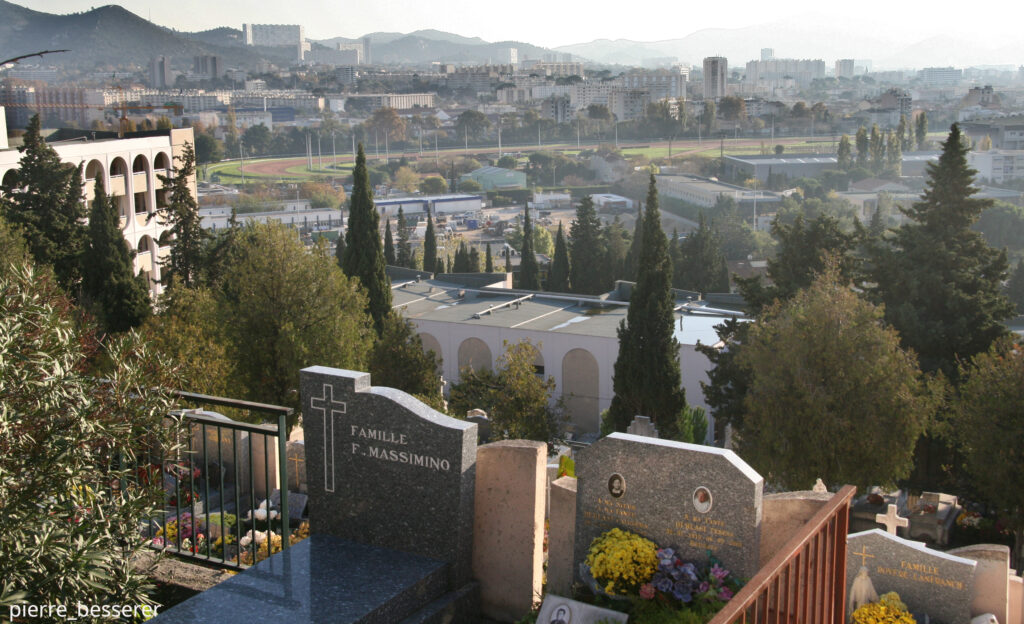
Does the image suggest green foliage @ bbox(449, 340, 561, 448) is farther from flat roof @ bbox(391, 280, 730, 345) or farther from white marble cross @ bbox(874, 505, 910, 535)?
white marble cross @ bbox(874, 505, 910, 535)

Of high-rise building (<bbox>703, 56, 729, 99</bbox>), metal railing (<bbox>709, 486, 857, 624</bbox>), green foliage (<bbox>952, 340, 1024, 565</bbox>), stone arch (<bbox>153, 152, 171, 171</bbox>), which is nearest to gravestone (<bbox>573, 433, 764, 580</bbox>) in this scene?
metal railing (<bbox>709, 486, 857, 624</bbox>)

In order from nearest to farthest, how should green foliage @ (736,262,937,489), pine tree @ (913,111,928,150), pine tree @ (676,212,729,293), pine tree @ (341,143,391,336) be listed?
green foliage @ (736,262,937,489) < pine tree @ (341,143,391,336) < pine tree @ (676,212,729,293) < pine tree @ (913,111,928,150)

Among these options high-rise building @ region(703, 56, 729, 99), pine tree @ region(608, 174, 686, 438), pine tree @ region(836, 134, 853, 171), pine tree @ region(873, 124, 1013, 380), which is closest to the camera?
pine tree @ region(873, 124, 1013, 380)

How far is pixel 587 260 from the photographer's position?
4103 cm

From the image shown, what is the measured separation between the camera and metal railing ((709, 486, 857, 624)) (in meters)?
2.84

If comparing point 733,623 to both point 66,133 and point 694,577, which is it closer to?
point 694,577

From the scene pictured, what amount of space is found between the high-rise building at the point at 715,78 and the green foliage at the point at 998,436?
17356 centimetres

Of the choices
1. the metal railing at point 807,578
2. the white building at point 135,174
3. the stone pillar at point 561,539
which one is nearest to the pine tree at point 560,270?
the white building at point 135,174

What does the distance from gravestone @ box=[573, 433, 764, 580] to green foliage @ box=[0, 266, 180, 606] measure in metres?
2.59

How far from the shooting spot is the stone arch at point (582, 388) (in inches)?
1059

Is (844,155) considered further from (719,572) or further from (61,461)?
(61,461)

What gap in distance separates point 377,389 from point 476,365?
21742mm

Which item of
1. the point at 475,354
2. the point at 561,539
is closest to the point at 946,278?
the point at 475,354

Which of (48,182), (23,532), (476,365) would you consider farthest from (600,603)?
(476,365)
